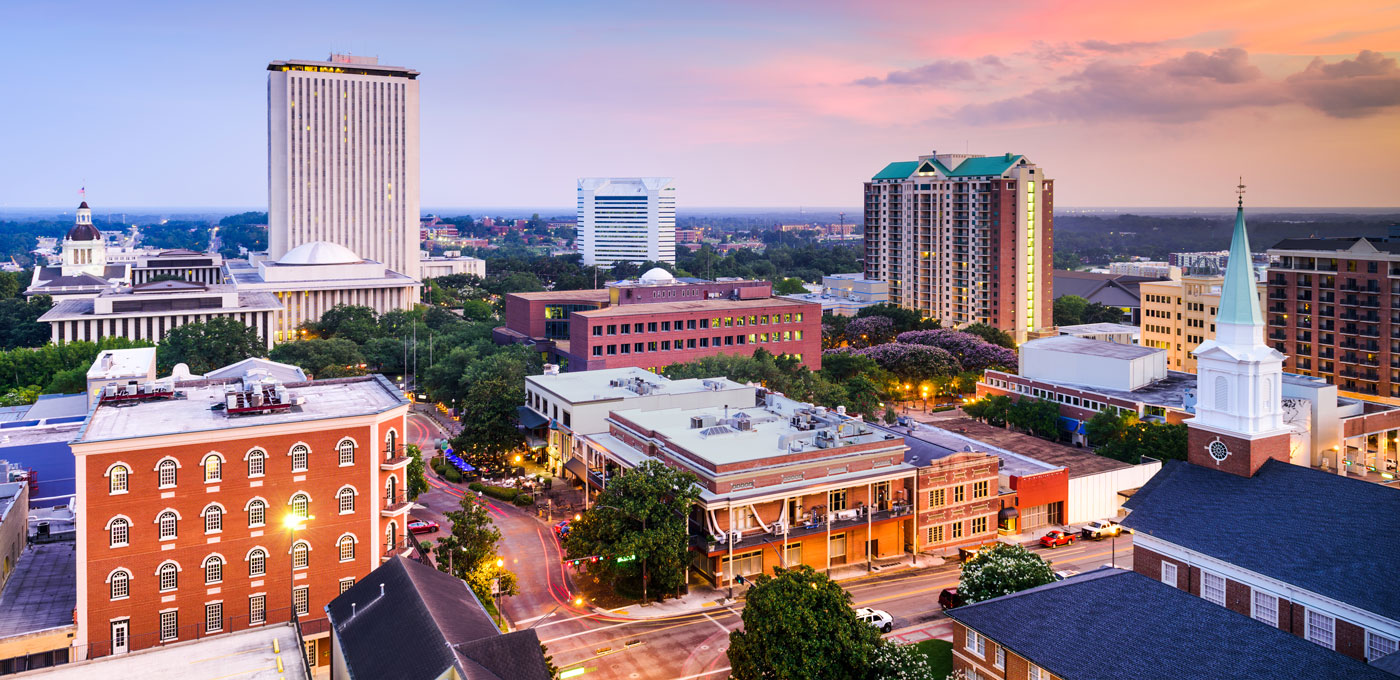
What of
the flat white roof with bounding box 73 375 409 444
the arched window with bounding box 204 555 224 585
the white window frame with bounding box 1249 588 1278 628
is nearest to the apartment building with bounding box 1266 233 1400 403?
the white window frame with bounding box 1249 588 1278 628

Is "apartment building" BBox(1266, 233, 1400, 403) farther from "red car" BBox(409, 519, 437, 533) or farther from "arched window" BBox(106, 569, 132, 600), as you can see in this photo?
"arched window" BBox(106, 569, 132, 600)

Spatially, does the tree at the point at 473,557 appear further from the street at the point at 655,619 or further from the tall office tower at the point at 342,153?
the tall office tower at the point at 342,153

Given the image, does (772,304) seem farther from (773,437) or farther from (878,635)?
(878,635)

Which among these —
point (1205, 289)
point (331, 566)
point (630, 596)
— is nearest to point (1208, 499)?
point (630, 596)

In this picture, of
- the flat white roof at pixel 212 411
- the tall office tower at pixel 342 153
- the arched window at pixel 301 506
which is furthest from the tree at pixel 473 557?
the tall office tower at pixel 342 153

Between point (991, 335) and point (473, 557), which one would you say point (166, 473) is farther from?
point (991, 335)

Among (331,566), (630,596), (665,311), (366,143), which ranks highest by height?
(366,143)

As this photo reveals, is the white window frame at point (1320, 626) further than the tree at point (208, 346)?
No
